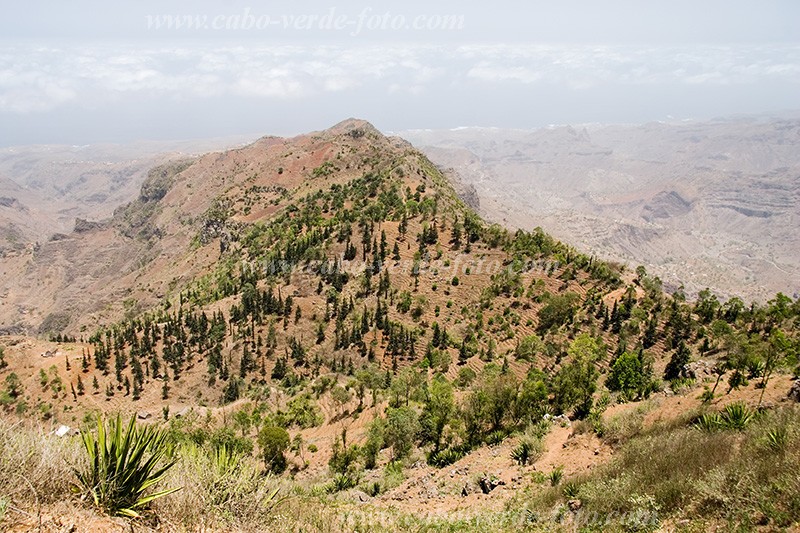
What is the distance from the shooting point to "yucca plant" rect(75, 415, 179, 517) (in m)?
9.31

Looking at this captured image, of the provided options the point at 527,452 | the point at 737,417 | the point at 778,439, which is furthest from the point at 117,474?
the point at 737,417

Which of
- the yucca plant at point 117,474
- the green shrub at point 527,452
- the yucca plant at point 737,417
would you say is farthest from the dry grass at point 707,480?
the yucca plant at point 117,474

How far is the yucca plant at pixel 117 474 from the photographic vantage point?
30.6 ft

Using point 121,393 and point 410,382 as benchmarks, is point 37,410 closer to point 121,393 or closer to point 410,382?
point 121,393

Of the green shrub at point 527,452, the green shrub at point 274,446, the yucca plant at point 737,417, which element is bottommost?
the green shrub at point 274,446

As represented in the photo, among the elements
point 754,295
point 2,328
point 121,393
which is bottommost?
point 754,295

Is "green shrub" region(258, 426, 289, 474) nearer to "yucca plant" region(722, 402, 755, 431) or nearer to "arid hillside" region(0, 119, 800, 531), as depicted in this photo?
"arid hillside" region(0, 119, 800, 531)

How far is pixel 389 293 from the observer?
194 ft

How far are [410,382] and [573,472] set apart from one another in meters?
20.2

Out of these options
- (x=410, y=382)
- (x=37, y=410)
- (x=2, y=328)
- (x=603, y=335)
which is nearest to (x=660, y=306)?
(x=603, y=335)

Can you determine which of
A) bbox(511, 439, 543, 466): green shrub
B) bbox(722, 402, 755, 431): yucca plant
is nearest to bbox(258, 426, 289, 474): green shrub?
bbox(511, 439, 543, 466): green shrub

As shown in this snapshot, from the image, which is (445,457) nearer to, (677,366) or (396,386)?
(396,386)

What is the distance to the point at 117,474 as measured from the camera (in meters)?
9.50

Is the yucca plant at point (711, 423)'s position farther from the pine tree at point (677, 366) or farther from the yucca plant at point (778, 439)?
the pine tree at point (677, 366)
